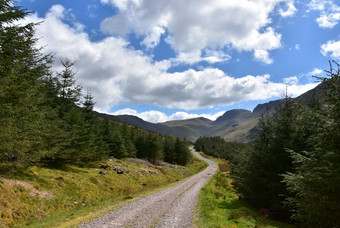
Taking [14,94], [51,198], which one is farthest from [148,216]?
[14,94]

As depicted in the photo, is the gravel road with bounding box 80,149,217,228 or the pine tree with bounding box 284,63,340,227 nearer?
the pine tree with bounding box 284,63,340,227

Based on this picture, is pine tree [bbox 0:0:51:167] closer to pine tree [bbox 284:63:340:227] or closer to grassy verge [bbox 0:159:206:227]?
grassy verge [bbox 0:159:206:227]

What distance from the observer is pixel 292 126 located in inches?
595

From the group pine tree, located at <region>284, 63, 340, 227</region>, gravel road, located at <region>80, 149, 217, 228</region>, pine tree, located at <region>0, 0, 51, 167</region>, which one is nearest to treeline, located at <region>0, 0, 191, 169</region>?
pine tree, located at <region>0, 0, 51, 167</region>

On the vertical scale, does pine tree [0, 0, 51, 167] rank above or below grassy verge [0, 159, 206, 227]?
above

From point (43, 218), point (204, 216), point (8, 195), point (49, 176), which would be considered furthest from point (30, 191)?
point (204, 216)

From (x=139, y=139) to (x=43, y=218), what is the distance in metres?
56.9

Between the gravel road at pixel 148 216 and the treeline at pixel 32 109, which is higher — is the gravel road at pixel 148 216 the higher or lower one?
the lower one

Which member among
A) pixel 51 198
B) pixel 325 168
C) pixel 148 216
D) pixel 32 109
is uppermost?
pixel 32 109

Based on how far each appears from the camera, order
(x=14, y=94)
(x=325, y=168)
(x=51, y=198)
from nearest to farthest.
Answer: (x=325, y=168) < (x=14, y=94) < (x=51, y=198)

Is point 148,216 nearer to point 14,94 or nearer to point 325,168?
point 325,168

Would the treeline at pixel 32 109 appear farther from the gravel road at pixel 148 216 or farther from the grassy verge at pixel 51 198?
the gravel road at pixel 148 216

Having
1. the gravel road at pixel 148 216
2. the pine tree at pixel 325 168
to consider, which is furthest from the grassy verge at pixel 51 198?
the pine tree at pixel 325 168

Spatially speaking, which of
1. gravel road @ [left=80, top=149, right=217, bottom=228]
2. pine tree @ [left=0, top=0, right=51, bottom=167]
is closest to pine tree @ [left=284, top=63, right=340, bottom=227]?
gravel road @ [left=80, top=149, right=217, bottom=228]
